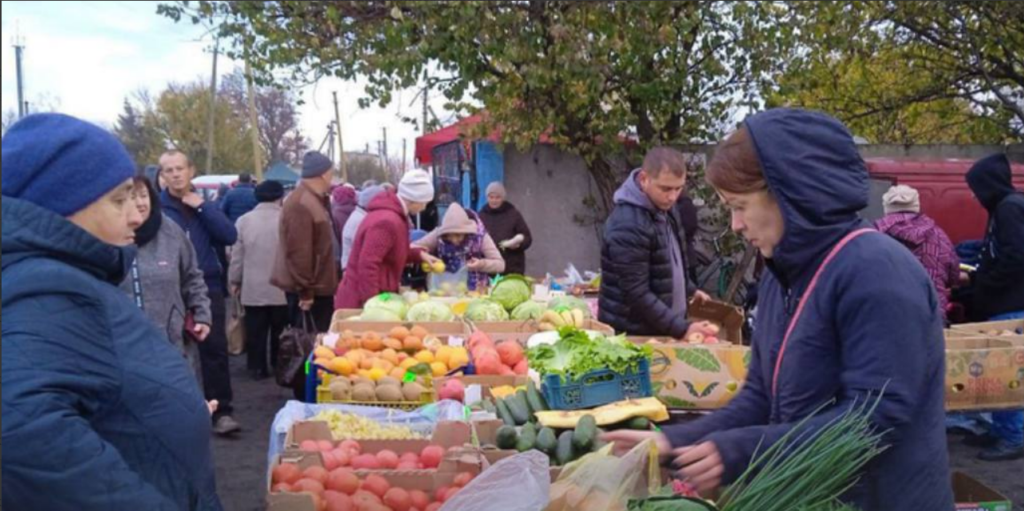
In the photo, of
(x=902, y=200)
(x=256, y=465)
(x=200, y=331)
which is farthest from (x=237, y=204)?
(x=902, y=200)

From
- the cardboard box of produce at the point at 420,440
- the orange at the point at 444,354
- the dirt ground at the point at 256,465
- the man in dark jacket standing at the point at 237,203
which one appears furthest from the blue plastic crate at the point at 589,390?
the man in dark jacket standing at the point at 237,203

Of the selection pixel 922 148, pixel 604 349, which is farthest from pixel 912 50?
pixel 604 349

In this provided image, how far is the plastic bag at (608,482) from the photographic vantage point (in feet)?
7.51

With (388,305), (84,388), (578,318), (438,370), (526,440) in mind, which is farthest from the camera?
(388,305)

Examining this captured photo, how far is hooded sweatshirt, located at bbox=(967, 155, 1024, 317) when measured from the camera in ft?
20.1

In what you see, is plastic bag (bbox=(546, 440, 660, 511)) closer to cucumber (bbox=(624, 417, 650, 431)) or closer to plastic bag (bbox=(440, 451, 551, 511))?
plastic bag (bbox=(440, 451, 551, 511))

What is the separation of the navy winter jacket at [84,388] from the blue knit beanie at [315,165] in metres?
4.87

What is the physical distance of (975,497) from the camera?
11.9 ft

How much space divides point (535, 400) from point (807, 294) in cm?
199

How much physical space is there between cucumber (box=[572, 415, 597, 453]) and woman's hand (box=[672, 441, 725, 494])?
125cm

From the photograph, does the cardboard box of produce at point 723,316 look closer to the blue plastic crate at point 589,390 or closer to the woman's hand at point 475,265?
the woman's hand at point 475,265

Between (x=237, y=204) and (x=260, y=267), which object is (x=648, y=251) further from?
(x=237, y=204)

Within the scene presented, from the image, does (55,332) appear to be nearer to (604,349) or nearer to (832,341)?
(832,341)

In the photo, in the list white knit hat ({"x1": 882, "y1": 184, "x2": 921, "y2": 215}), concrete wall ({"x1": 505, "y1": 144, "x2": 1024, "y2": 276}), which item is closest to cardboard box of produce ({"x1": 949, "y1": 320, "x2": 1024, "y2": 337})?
white knit hat ({"x1": 882, "y1": 184, "x2": 921, "y2": 215})
